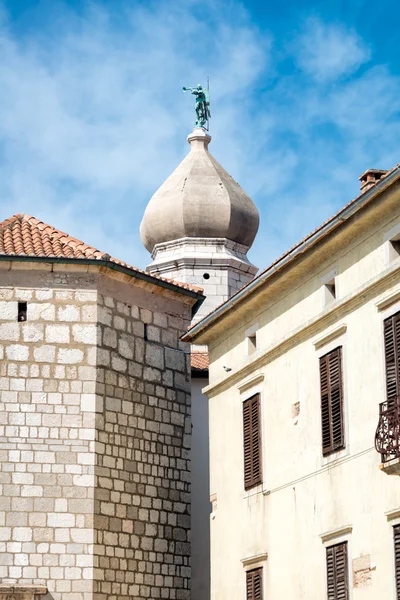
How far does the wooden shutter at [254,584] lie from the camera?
1803cm

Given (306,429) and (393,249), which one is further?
(306,429)

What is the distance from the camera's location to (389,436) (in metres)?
14.7

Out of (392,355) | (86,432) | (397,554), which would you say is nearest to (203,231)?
(86,432)

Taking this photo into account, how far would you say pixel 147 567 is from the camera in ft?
66.7

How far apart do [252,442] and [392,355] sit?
420cm

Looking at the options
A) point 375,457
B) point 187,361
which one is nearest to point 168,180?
point 187,361

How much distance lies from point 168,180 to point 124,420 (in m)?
15.8

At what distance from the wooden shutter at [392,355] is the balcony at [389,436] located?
185 millimetres

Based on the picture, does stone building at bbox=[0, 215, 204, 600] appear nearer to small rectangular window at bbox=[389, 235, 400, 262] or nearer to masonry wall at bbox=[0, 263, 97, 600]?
masonry wall at bbox=[0, 263, 97, 600]

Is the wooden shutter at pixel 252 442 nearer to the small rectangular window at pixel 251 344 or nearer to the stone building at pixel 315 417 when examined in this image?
the stone building at pixel 315 417

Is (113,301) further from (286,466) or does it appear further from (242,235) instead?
(242,235)

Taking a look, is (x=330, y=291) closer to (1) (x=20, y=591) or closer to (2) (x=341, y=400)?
(2) (x=341, y=400)

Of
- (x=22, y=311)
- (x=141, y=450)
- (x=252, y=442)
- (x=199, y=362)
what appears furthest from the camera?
(x=199, y=362)

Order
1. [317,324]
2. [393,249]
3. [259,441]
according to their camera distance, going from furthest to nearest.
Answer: [259,441] < [317,324] < [393,249]
